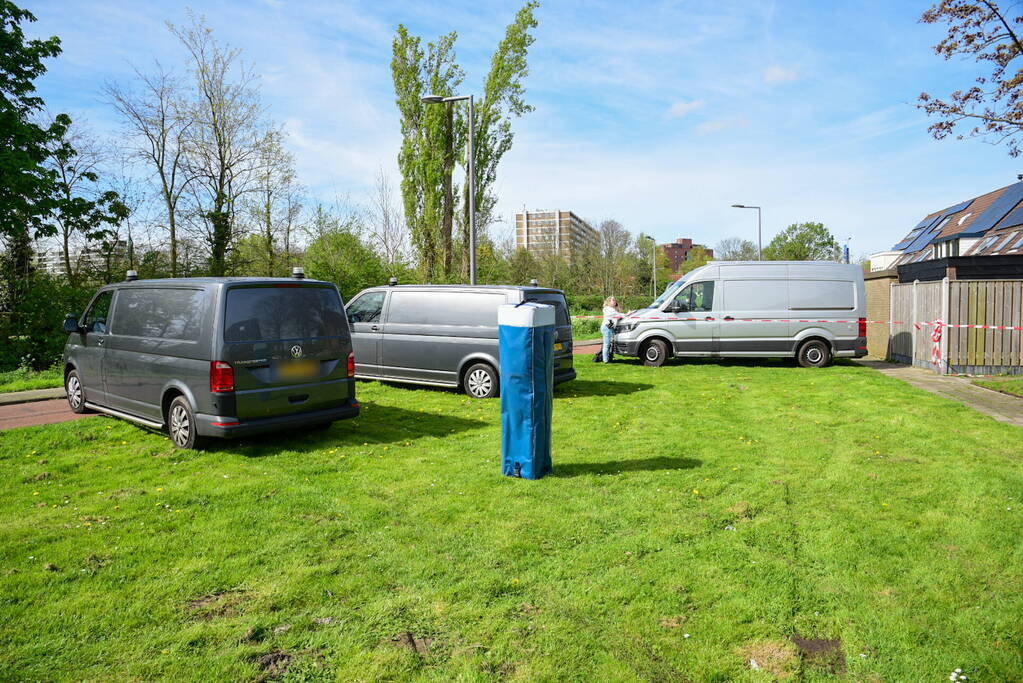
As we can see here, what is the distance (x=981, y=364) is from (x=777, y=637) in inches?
545

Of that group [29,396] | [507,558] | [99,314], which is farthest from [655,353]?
[29,396]

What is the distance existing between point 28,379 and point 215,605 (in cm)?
1177

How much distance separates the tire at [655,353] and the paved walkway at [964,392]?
4.64m

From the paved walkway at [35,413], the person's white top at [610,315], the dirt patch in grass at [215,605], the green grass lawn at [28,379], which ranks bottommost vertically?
the dirt patch in grass at [215,605]

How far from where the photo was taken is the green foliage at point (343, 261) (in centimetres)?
2033

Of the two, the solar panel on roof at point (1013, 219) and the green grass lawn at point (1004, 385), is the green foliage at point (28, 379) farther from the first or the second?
the solar panel on roof at point (1013, 219)

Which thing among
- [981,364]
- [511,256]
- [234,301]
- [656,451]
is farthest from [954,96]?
[511,256]

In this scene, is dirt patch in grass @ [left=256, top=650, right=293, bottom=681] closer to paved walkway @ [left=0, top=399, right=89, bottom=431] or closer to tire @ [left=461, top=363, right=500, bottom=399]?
paved walkway @ [left=0, top=399, right=89, bottom=431]

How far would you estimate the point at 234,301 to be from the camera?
279 inches

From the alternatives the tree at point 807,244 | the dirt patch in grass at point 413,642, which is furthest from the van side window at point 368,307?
the tree at point 807,244

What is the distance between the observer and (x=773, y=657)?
3275mm

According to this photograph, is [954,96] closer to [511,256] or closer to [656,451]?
[656,451]

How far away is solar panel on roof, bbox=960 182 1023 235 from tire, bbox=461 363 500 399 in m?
32.8

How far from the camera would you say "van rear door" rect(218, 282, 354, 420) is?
7.07 meters
